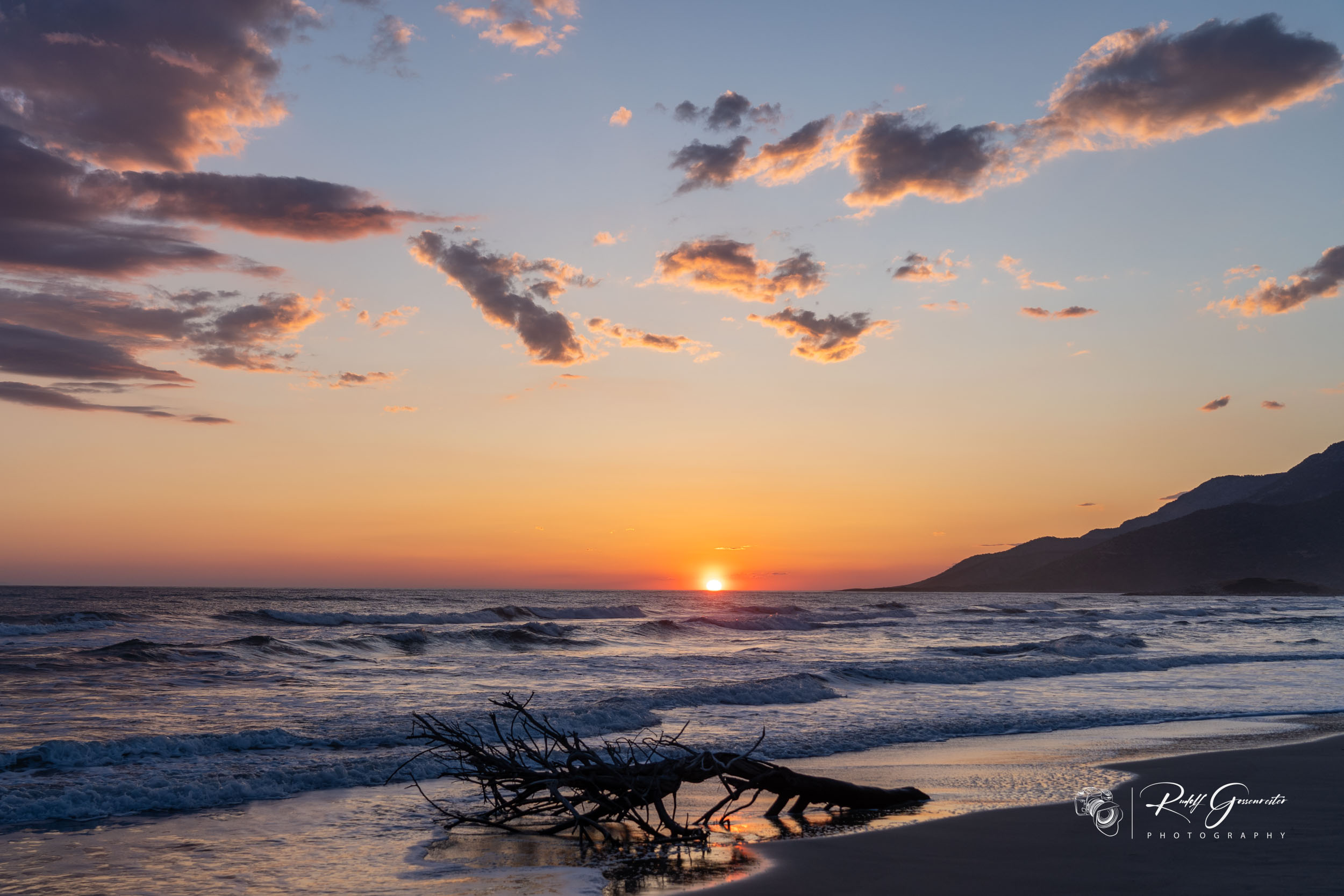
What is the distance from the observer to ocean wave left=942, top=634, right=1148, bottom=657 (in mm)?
30297

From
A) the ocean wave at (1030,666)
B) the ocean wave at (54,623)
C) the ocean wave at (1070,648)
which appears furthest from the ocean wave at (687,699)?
the ocean wave at (54,623)

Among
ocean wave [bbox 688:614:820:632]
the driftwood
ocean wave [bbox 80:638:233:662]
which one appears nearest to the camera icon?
the driftwood

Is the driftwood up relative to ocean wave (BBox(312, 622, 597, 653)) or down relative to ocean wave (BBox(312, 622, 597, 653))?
up

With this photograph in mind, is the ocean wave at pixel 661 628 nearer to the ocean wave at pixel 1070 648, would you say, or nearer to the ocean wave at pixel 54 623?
the ocean wave at pixel 1070 648

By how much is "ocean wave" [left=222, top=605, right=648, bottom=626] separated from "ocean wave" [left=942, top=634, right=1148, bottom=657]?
33160mm

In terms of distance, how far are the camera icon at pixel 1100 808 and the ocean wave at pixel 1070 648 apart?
70.4ft

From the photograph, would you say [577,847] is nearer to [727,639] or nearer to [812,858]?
[812,858]

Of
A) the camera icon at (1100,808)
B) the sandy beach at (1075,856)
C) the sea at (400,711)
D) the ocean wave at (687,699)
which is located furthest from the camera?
the ocean wave at (687,699)

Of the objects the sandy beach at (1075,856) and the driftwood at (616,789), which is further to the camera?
the driftwood at (616,789)

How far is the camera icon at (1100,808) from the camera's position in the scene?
7.48m

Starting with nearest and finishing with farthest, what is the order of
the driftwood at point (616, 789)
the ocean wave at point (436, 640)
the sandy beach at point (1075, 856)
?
the sandy beach at point (1075, 856), the driftwood at point (616, 789), the ocean wave at point (436, 640)

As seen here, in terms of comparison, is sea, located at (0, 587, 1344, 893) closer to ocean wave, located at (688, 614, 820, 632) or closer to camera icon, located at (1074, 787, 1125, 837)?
camera icon, located at (1074, 787, 1125, 837)

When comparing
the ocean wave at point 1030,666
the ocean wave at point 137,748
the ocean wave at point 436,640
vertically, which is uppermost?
the ocean wave at point 137,748

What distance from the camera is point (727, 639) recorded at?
1558 inches
